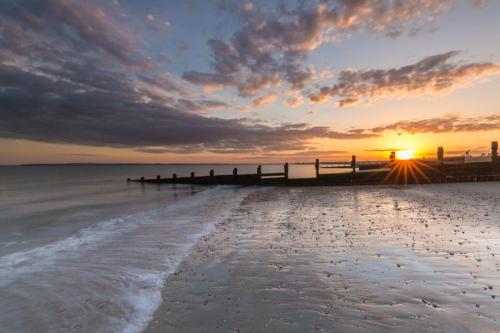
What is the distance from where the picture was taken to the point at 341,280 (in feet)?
21.0

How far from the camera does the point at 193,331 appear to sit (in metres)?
4.52

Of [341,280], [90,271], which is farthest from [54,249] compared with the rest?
[341,280]

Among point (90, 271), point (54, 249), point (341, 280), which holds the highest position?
point (341, 280)

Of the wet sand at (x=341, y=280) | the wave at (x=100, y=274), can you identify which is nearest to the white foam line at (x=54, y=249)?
the wave at (x=100, y=274)

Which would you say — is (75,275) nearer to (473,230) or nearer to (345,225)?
(345,225)

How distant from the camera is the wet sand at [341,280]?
4.69 m

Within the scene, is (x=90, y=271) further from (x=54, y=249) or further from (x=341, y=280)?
(x=341, y=280)

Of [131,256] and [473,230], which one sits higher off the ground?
[473,230]

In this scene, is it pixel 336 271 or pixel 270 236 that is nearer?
pixel 336 271

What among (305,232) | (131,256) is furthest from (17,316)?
(305,232)

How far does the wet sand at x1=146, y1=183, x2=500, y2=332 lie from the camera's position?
4691 millimetres

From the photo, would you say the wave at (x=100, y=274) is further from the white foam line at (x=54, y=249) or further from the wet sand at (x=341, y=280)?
the wet sand at (x=341, y=280)

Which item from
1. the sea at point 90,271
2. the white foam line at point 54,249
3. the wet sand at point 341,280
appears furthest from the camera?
the white foam line at point 54,249

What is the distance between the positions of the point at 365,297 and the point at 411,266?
243 centimetres
